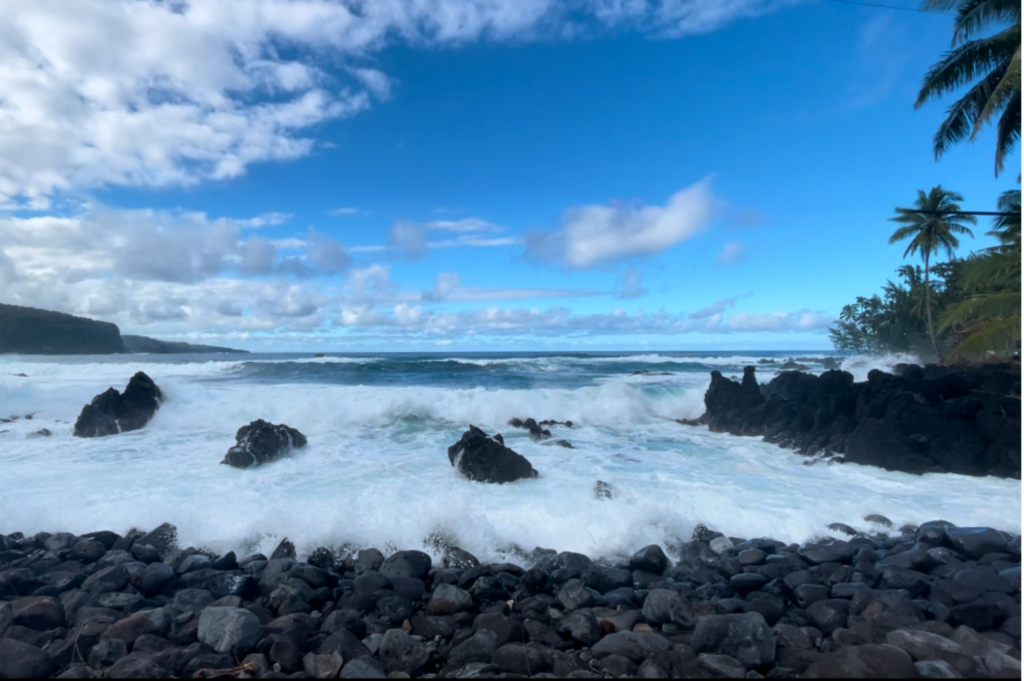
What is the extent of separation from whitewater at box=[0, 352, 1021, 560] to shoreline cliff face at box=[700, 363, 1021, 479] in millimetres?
494

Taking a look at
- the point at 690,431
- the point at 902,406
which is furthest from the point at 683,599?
the point at 690,431

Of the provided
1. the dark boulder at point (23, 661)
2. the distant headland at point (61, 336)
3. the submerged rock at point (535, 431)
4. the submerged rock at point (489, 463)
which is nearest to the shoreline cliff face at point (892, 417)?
the submerged rock at point (535, 431)

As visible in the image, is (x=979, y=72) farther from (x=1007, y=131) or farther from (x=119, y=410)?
(x=119, y=410)

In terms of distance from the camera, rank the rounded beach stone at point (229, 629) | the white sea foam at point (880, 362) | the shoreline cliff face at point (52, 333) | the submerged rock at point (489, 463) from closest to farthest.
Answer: the rounded beach stone at point (229, 629)
the submerged rock at point (489, 463)
the white sea foam at point (880, 362)
the shoreline cliff face at point (52, 333)

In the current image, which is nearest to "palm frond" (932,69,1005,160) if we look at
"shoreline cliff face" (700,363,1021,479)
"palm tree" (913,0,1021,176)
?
"palm tree" (913,0,1021,176)

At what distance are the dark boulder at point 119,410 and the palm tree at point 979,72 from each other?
19.3m

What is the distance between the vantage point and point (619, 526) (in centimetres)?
624

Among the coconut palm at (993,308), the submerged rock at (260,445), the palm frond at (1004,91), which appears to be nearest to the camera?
the submerged rock at (260,445)

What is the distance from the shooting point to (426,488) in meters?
7.96

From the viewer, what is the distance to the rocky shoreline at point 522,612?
11.2ft

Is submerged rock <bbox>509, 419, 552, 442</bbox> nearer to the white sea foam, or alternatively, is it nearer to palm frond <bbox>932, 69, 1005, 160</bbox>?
palm frond <bbox>932, 69, 1005, 160</bbox>

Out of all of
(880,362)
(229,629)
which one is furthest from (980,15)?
(880,362)

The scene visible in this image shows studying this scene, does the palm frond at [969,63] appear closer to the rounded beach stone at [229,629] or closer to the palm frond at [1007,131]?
the palm frond at [1007,131]

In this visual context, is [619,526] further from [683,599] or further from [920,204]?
[920,204]
